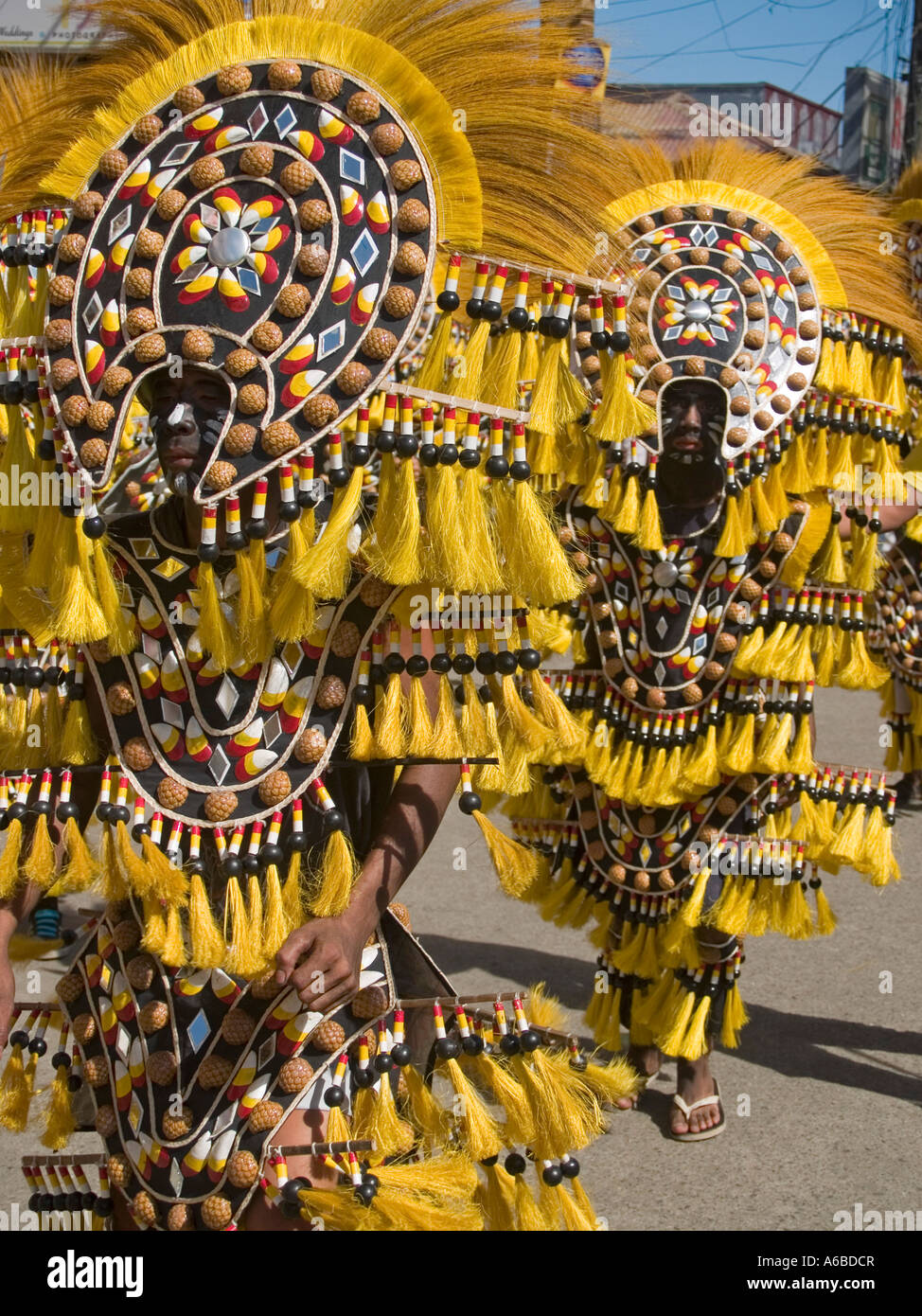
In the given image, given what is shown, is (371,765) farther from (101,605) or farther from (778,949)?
→ (778,949)

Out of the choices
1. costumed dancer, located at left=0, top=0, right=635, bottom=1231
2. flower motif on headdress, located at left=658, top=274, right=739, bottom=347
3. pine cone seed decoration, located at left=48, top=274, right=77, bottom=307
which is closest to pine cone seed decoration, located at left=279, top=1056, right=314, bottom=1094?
costumed dancer, located at left=0, top=0, right=635, bottom=1231

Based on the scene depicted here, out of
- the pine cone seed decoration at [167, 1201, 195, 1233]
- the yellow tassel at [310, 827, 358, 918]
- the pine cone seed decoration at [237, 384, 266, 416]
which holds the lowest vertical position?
the pine cone seed decoration at [167, 1201, 195, 1233]

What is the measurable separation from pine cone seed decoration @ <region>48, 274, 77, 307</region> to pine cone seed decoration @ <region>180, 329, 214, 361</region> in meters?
0.21

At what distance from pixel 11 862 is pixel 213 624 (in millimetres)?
507

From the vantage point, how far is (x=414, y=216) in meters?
2.06

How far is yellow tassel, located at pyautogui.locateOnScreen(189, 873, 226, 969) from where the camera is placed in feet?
7.04

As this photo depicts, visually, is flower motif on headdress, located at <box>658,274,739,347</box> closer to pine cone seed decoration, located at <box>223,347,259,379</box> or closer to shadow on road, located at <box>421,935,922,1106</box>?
pine cone seed decoration, located at <box>223,347,259,379</box>

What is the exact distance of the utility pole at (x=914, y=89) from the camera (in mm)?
9555

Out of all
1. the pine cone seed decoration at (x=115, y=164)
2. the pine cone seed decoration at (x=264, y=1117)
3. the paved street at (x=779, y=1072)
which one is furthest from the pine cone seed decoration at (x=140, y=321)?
the paved street at (x=779, y=1072)

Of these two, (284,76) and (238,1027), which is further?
(238,1027)

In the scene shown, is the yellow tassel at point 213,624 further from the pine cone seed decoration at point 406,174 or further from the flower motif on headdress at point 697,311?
the flower motif on headdress at point 697,311

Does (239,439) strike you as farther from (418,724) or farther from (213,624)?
(418,724)

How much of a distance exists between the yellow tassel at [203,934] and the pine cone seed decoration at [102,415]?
70 cm

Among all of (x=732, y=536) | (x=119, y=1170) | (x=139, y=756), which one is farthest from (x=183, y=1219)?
(x=732, y=536)
